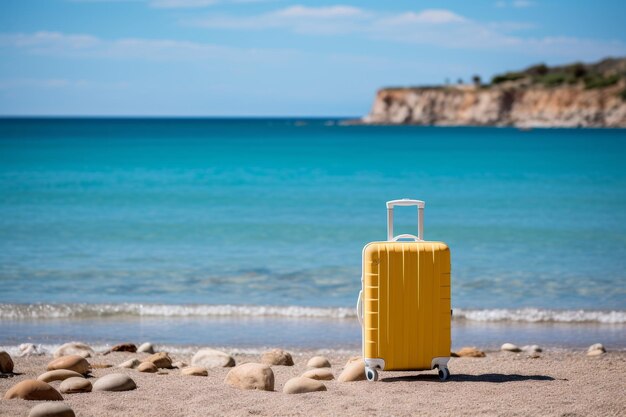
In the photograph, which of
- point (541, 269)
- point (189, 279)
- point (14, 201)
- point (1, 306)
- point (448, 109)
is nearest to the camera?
point (1, 306)

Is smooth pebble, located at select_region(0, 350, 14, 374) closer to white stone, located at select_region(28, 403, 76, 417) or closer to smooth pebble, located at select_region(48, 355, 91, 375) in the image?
smooth pebble, located at select_region(48, 355, 91, 375)

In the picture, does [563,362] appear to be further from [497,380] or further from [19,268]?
[19,268]

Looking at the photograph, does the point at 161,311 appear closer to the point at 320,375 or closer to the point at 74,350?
the point at 74,350

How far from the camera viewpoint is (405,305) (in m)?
7.42

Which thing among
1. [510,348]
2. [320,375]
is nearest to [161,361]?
[320,375]

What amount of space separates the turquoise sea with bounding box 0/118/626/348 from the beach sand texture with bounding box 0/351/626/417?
296 centimetres

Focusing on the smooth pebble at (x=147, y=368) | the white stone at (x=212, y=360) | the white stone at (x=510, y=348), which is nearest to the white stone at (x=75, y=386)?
the smooth pebble at (x=147, y=368)

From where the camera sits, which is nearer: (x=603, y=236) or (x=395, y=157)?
(x=603, y=236)

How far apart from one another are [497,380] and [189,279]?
8647 mm

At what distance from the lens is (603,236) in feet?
69.6

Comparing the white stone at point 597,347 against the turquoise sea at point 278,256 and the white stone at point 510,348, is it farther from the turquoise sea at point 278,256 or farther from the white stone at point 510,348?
the turquoise sea at point 278,256

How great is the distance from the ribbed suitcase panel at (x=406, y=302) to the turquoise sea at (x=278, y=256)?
3.47 m

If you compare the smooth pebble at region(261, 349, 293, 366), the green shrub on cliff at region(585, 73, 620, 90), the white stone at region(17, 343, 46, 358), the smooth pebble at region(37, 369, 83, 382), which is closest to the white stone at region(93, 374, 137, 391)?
the smooth pebble at region(37, 369, 83, 382)

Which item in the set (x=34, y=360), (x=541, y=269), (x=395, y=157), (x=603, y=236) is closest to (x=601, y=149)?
(x=395, y=157)
